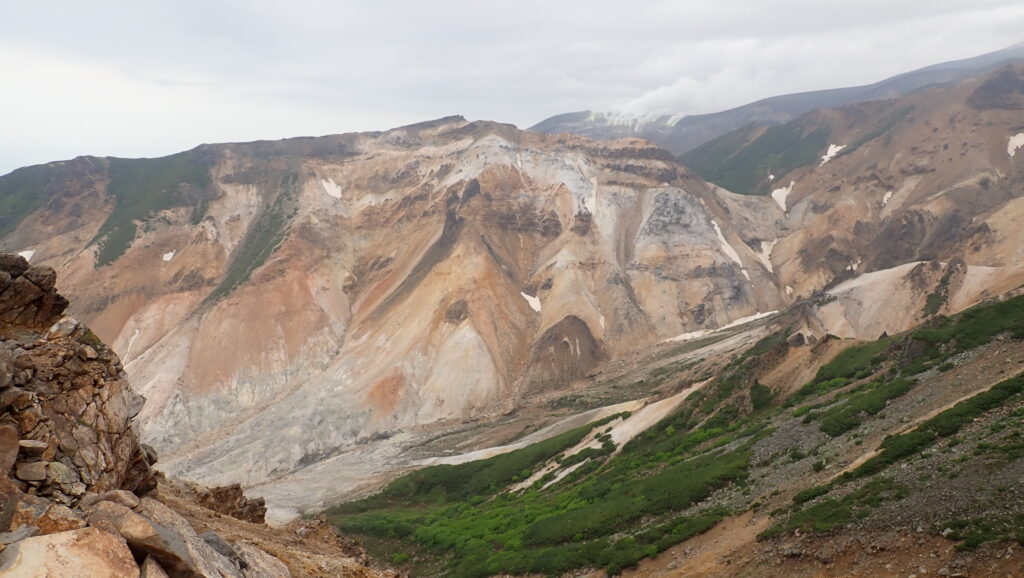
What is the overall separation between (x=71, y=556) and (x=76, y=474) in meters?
5.61

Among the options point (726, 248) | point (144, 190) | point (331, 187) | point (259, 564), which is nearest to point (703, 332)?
point (726, 248)

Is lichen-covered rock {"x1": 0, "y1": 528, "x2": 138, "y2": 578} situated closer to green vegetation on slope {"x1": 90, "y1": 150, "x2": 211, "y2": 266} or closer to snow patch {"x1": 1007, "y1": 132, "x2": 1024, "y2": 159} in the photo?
green vegetation on slope {"x1": 90, "y1": 150, "x2": 211, "y2": 266}

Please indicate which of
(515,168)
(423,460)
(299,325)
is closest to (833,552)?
(423,460)

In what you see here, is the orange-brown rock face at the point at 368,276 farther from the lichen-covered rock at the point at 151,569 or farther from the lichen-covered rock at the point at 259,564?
the lichen-covered rock at the point at 151,569

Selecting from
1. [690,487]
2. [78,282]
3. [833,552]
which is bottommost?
[690,487]

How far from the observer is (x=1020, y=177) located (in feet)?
400

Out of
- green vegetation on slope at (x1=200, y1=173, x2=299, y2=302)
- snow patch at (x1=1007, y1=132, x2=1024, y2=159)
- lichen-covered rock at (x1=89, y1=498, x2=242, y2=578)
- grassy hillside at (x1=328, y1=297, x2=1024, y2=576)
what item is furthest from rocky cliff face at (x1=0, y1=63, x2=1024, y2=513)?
lichen-covered rock at (x1=89, y1=498, x2=242, y2=578)

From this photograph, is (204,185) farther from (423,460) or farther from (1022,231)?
(1022,231)

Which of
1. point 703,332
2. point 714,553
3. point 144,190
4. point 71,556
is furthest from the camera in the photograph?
point 144,190

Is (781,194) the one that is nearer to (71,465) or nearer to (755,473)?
(755,473)

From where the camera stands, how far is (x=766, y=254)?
5404 inches

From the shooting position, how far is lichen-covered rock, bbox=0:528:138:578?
27.3 ft

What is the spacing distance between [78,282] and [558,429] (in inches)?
3849

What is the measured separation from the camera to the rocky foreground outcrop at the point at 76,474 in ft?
29.6
